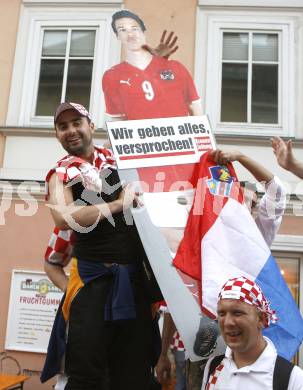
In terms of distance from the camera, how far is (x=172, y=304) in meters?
2.03

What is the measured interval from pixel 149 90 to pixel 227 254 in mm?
1777

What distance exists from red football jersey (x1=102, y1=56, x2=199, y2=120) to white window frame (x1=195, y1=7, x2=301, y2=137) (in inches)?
57.8

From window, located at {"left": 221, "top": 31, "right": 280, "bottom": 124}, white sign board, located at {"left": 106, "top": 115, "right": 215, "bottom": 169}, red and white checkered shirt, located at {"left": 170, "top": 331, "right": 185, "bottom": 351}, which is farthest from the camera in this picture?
window, located at {"left": 221, "top": 31, "right": 280, "bottom": 124}

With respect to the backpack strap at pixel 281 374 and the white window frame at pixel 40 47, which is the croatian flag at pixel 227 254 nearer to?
the backpack strap at pixel 281 374

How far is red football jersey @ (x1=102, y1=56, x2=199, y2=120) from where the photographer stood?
132 inches

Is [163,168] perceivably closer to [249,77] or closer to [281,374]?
[281,374]

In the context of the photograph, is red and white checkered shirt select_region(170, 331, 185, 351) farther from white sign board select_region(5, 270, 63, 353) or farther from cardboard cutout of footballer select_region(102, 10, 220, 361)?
white sign board select_region(5, 270, 63, 353)

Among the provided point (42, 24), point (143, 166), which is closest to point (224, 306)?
point (143, 166)

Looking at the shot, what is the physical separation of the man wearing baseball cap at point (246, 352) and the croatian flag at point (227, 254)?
26 centimetres

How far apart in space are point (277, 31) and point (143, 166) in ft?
12.7

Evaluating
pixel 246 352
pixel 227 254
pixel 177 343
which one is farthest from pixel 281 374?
pixel 177 343

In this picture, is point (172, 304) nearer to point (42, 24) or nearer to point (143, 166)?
point (143, 166)

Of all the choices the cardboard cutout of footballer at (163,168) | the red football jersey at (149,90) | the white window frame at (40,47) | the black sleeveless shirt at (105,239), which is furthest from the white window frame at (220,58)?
the black sleeveless shirt at (105,239)

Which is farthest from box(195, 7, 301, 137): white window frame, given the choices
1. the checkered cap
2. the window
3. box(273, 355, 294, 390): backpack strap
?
box(273, 355, 294, 390): backpack strap
